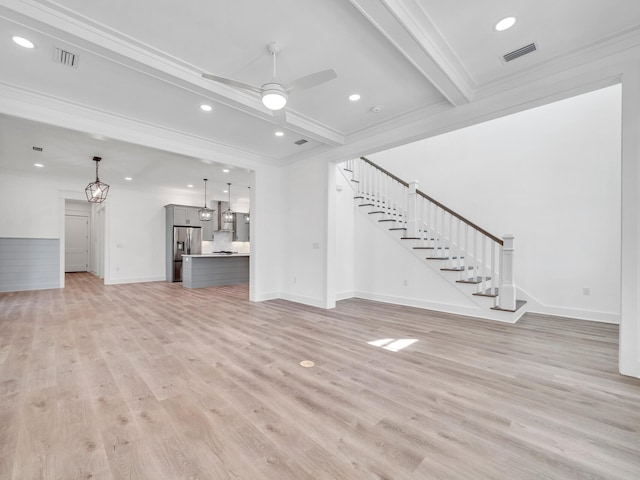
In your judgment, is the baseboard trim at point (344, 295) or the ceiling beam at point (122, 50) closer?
the ceiling beam at point (122, 50)

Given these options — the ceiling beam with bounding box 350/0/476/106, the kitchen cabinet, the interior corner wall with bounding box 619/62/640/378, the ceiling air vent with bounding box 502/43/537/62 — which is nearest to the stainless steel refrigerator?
the kitchen cabinet

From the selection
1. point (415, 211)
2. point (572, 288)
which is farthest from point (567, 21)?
point (572, 288)

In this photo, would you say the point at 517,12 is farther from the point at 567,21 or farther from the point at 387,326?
the point at 387,326

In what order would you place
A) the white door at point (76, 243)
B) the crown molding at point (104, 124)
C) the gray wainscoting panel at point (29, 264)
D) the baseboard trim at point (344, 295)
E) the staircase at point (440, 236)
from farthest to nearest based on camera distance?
the white door at point (76, 243) → the gray wainscoting panel at point (29, 264) → the baseboard trim at point (344, 295) → the staircase at point (440, 236) → the crown molding at point (104, 124)

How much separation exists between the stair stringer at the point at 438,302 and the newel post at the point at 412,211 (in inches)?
7.5

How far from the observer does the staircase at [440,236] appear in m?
4.43

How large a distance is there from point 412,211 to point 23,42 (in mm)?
5587

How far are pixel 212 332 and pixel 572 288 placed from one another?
5498 millimetres

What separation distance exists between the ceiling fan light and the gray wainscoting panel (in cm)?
848

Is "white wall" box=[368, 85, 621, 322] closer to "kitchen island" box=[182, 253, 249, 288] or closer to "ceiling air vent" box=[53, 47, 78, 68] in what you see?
"ceiling air vent" box=[53, 47, 78, 68]

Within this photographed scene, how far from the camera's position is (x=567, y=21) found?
2418 millimetres

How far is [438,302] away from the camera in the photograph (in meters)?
5.04

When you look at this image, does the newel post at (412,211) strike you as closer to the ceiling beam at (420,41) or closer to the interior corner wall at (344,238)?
the interior corner wall at (344,238)

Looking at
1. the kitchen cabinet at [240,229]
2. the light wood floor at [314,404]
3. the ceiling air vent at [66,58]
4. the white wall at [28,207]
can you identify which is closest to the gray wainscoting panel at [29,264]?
the white wall at [28,207]
